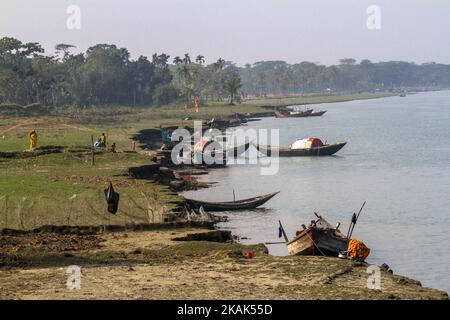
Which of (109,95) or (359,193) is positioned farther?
(109,95)

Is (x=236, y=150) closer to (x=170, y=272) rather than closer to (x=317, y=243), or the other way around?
(x=317, y=243)

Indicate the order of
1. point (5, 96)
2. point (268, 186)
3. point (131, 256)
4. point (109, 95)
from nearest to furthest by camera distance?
point (131, 256) < point (268, 186) < point (5, 96) < point (109, 95)

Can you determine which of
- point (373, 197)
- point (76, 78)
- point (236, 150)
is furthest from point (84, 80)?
point (373, 197)

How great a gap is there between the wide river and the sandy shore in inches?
231

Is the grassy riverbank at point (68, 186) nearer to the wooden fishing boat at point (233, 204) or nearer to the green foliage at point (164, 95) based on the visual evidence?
the wooden fishing boat at point (233, 204)

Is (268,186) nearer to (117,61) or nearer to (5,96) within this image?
(5,96)

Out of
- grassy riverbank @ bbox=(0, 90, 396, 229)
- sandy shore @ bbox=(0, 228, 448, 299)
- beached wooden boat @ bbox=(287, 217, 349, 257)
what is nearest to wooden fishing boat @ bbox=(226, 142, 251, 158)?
grassy riverbank @ bbox=(0, 90, 396, 229)

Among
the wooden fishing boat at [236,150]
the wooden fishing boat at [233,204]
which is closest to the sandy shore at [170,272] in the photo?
the wooden fishing boat at [233,204]

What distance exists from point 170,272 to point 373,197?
27.9 metres

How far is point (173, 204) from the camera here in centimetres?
3350

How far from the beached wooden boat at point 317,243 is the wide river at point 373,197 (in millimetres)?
2194

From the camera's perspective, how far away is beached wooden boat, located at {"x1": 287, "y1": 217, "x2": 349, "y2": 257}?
88.9 ft
